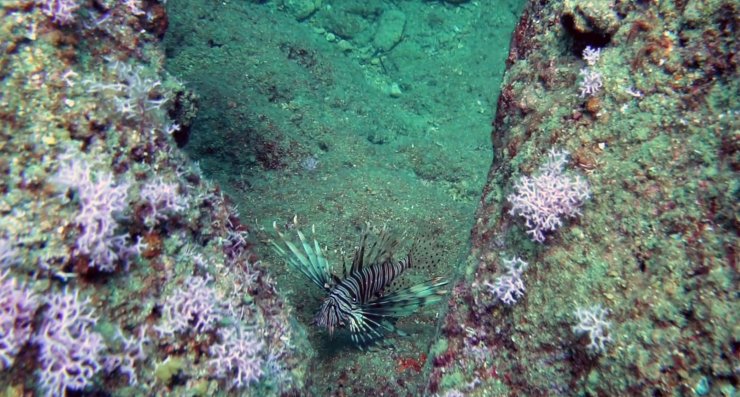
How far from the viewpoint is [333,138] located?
5.85m

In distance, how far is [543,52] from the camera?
2344 millimetres

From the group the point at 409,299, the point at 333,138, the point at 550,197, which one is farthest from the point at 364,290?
the point at 333,138

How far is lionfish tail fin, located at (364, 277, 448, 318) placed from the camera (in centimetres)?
284

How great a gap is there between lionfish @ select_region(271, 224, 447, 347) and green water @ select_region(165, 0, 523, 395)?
220mm

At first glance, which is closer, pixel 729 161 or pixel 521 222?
pixel 729 161

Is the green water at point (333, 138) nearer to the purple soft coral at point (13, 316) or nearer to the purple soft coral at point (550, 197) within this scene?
the purple soft coral at point (550, 197)

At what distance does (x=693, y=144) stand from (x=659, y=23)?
25.3 inches

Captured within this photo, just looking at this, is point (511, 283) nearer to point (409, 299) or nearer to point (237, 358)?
point (409, 299)

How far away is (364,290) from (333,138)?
322 cm

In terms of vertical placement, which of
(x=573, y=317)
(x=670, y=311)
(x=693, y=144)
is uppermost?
(x=693, y=144)

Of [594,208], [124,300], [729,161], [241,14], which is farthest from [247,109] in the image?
[729,161]

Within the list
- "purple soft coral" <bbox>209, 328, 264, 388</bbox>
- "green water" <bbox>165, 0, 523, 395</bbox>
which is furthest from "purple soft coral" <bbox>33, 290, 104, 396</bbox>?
"green water" <bbox>165, 0, 523, 395</bbox>

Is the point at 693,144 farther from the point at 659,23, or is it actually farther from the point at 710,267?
the point at 659,23

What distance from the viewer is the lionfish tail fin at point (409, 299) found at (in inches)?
112
